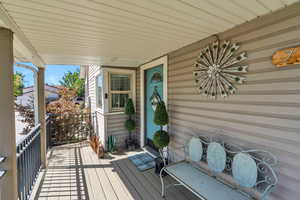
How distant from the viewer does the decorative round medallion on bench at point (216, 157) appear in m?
1.78

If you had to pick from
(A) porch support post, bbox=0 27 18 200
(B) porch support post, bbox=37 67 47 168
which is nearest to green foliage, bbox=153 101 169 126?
(A) porch support post, bbox=0 27 18 200

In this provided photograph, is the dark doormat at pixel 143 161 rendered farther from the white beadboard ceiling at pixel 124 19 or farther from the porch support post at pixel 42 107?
the white beadboard ceiling at pixel 124 19

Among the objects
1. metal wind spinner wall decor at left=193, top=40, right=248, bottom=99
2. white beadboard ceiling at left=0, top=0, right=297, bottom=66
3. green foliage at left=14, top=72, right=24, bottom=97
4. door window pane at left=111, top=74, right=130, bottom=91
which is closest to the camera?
white beadboard ceiling at left=0, top=0, right=297, bottom=66

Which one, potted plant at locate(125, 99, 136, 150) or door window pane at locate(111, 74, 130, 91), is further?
door window pane at locate(111, 74, 130, 91)

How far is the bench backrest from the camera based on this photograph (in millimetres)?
1421

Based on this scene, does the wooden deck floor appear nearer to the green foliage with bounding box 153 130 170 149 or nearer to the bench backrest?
the green foliage with bounding box 153 130 170 149

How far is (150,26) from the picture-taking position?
1649 mm

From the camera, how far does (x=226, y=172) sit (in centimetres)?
184

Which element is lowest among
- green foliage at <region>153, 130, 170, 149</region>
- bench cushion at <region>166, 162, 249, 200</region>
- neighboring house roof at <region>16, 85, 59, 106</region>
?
bench cushion at <region>166, 162, 249, 200</region>

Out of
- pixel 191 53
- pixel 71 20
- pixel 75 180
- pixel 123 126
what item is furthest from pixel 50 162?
pixel 191 53

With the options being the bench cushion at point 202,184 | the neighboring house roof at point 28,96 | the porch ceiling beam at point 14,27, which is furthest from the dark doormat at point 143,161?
the neighboring house roof at point 28,96

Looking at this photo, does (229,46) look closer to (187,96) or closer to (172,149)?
(187,96)

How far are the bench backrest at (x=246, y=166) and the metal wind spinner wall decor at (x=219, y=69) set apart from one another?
712mm

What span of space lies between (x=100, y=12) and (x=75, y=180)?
9.23 ft
